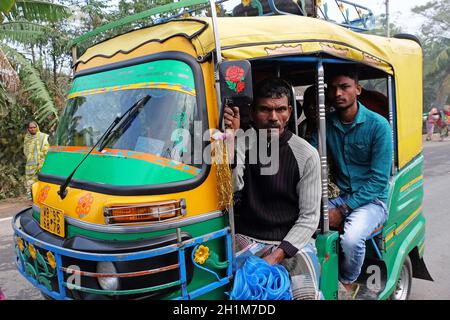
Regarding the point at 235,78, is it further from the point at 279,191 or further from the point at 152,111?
the point at 279,191

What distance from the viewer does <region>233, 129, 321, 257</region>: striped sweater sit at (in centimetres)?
254

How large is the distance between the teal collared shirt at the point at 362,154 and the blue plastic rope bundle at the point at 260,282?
1.13m

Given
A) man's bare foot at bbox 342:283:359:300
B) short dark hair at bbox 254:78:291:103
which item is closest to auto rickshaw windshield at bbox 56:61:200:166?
short dark hair at bbox 254:78:291:103

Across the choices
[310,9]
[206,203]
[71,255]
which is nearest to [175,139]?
[206,203]

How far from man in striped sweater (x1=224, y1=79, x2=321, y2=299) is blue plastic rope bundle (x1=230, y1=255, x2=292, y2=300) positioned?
8.1 inches

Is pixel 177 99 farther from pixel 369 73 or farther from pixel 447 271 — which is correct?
pixel 447 271

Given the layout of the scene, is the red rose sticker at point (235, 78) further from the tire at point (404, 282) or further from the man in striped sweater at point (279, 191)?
the tire at point (404, 282)

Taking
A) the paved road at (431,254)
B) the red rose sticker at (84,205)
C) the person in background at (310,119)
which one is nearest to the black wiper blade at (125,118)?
the red rose sticker at (84,205)

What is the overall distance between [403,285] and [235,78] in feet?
9.34

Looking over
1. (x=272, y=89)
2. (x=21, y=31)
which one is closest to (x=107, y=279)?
(x=272, y=89)

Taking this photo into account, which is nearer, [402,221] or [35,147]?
[402,221]

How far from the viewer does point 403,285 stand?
3.74m

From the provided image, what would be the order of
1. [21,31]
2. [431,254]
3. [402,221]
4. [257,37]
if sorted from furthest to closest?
[21,31] → [431,254] → [402,221] → [257,37]

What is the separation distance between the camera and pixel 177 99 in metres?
2.34
